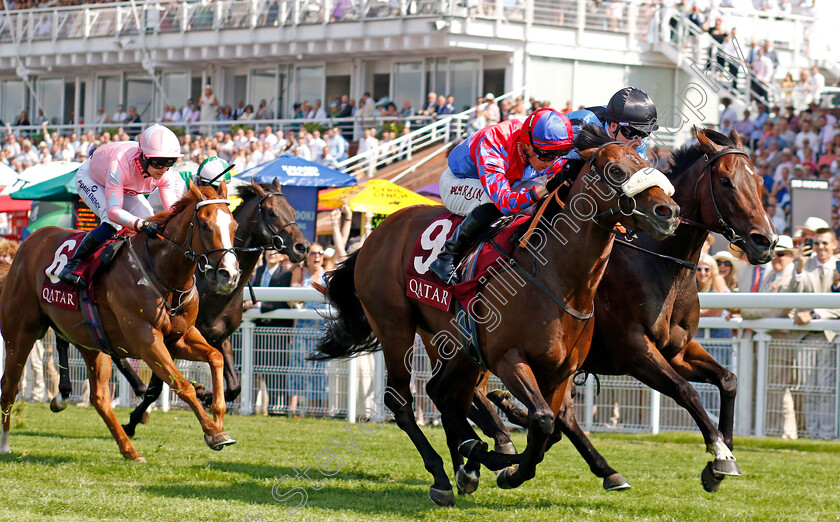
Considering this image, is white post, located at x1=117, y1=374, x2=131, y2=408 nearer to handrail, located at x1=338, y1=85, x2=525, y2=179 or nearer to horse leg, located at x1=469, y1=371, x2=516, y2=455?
horse leg, located at x1=469, y1=371, x2=516, y2=455

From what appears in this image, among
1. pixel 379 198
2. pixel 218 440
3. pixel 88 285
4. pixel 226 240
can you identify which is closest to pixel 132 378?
pixel 88 285

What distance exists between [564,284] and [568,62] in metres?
17.9

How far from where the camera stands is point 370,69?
2423 centimetres

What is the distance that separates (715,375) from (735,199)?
94cm

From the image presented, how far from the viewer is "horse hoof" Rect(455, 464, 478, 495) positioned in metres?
5.29

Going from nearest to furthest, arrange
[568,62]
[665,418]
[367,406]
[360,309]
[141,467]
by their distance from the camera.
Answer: [141,467] < [360,309] < [665,418] < [367,406] < [568,62]

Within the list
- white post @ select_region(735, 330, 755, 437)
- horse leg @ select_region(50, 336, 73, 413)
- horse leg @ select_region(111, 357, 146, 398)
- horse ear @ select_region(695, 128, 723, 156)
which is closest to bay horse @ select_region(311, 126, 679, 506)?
horse ear @ select_region(695, 128, 723, 156)

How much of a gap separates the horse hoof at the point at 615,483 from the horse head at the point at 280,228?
3.26m

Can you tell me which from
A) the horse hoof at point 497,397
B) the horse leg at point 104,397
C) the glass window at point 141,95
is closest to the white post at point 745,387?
the horse hoof at point 497,397

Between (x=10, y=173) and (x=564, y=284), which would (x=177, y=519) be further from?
(x=10, y=173)

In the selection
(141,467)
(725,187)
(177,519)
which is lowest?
(141,467)

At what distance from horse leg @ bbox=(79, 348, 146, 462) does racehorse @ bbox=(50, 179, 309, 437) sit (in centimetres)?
51

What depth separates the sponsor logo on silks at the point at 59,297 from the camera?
6.78 meters

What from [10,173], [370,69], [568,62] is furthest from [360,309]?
[370,69]
